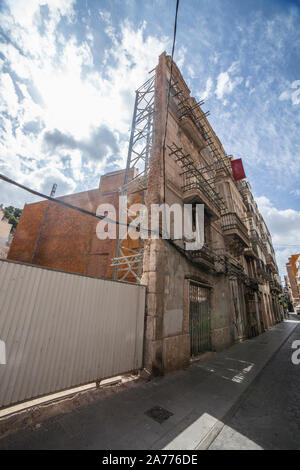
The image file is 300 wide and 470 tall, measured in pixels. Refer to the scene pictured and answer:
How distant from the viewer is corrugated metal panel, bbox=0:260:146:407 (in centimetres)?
296

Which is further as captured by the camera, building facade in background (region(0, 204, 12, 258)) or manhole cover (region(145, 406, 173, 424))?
building facade in background (region(0, 204, 12, 258))

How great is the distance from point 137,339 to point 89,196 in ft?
45.3

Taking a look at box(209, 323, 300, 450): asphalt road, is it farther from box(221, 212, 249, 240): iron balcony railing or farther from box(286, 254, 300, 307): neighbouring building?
box(286, 254, 300, 307): neighbouring building

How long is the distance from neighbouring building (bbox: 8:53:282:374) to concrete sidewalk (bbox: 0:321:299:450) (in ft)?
3.40

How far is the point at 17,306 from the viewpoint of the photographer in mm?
3070

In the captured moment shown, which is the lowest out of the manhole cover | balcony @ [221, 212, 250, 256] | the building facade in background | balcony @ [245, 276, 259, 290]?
the manhole cover

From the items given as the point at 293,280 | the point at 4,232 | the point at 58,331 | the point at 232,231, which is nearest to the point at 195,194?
the point at 232,231

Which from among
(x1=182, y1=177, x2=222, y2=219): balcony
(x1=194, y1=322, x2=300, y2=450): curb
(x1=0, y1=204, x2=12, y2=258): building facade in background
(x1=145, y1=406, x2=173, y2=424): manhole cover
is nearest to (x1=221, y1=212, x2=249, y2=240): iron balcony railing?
(x1=182, y1=177, x2=222, y2=219): balcony

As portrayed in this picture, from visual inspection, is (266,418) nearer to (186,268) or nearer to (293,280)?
(186,268)

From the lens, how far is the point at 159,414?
3199mm

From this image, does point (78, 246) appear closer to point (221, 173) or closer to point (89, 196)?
point (89, 196)

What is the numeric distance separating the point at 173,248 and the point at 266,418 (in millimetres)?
4477

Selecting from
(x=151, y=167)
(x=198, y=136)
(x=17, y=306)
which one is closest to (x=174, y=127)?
(x=198, y=136)

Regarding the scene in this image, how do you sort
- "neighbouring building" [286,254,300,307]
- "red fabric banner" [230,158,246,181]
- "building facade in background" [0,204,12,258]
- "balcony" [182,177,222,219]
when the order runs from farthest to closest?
"neighbouring building" [286,254,300,307] < "building facade in background" [0,204,12,258] < "red fabric banner" [230,158,246,181] < "balcony" [182,177,222,219]
